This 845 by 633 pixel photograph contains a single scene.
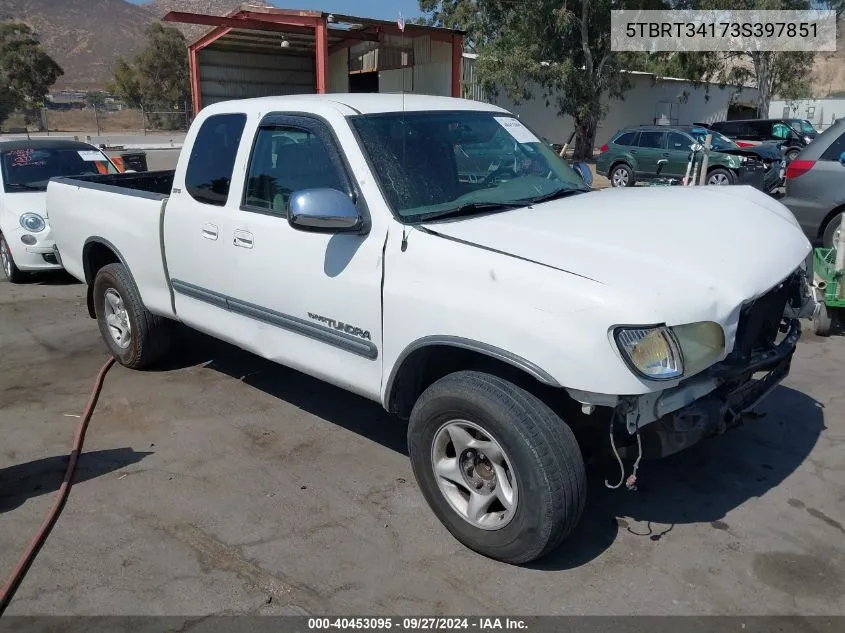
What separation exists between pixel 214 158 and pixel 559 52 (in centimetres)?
2245

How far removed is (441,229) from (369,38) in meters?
18.0

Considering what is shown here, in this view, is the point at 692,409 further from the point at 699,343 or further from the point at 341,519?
the point at 341,519

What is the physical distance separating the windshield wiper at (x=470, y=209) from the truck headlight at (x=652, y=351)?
1144 millimetres

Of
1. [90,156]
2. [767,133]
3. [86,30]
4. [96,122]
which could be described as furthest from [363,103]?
[86,30]

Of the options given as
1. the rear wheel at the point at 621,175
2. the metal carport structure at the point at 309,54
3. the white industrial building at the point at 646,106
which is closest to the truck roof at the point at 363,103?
the metal carport structure at the point at 309,54

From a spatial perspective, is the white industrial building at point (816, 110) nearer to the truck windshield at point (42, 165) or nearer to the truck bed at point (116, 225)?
the truck windshield at point (42, 165)

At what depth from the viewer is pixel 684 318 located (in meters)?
2.87

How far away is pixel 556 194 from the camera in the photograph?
416 cm

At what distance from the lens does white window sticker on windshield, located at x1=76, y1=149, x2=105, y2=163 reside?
9.55m

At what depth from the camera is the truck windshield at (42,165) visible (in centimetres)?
907

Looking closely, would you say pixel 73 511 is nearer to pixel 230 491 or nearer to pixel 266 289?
pixel 230 491

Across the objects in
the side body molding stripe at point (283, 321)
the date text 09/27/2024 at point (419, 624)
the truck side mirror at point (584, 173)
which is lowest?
the date text 09/27/2024 at point (419, 624)

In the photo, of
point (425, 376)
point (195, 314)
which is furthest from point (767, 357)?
point (195, 314)

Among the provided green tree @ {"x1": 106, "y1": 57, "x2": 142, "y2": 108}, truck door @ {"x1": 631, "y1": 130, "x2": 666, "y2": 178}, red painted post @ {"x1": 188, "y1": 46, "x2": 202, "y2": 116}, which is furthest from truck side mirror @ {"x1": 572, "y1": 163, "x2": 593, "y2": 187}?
green tree @ {"x1": 106, "y1": 57, "x2": 142, "y2": 108}
